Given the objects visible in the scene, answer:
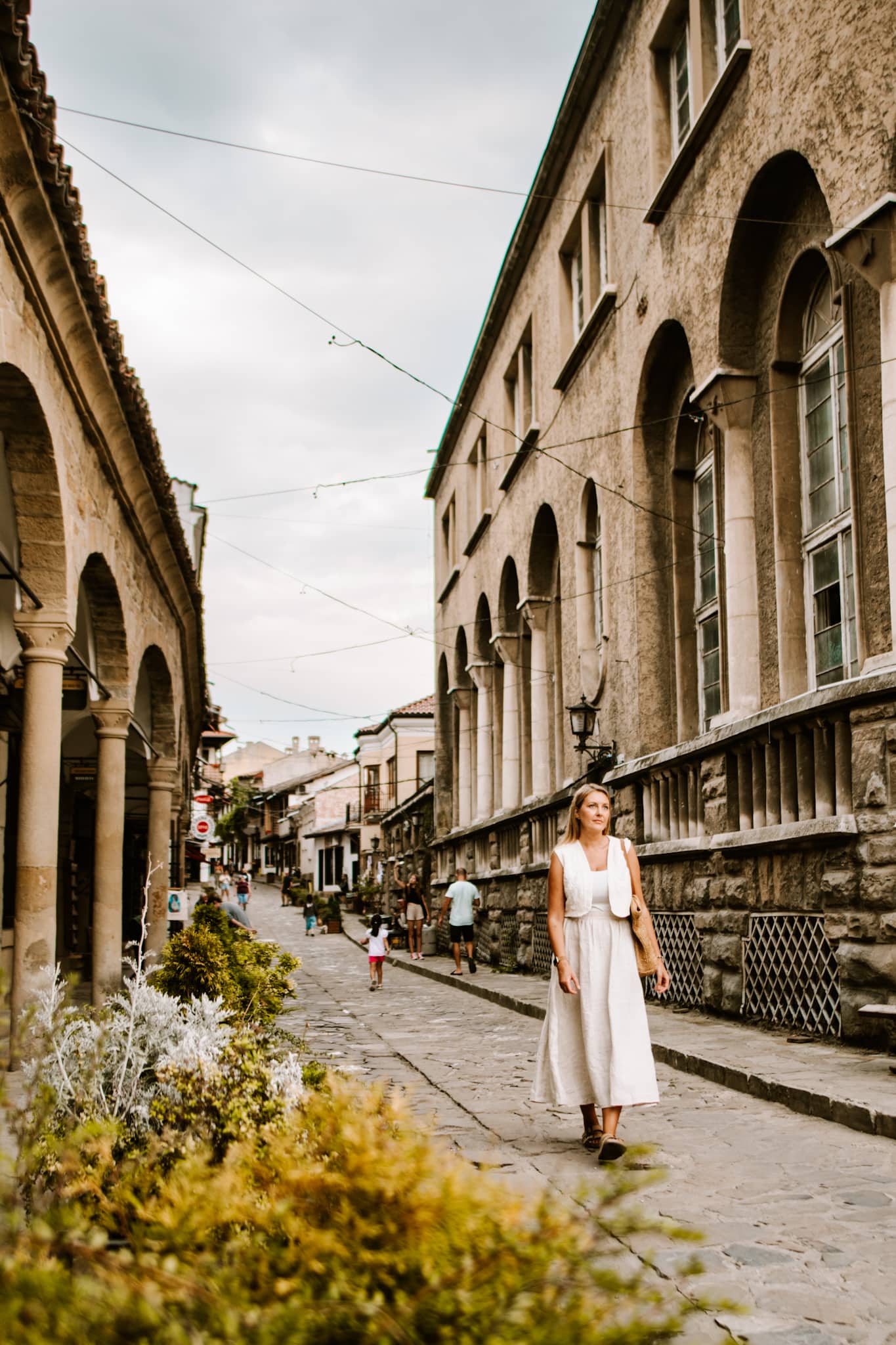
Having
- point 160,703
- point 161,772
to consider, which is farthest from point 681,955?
point 161,772

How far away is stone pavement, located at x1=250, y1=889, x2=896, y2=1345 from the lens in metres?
4.13

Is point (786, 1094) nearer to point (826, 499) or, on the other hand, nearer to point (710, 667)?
point (826, 499)

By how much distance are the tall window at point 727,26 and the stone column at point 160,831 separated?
1265 cm

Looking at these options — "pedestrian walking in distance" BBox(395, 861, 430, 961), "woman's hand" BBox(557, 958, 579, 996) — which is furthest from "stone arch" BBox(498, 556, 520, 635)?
"woman's hand" BBox(557, 958, 579, 996)

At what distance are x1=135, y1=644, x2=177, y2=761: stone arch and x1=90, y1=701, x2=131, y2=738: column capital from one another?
3.88 metres

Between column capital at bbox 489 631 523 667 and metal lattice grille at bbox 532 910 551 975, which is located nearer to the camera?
metal lattice grille at bbox 532 910 551 975

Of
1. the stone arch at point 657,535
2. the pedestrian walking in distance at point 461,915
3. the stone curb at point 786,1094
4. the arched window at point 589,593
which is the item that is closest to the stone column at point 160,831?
the pedestrian walking in distance at point 461,915

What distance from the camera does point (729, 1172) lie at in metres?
6.02

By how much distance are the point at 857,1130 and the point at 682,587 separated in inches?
354

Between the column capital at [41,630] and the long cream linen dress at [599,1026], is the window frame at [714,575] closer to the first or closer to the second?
the column capital at [41,630]

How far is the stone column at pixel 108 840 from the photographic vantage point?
1382cm

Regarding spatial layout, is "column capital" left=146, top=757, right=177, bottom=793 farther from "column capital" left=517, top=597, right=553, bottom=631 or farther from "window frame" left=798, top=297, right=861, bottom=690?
"window frame" left=798, top=297, right=861, bottom=690

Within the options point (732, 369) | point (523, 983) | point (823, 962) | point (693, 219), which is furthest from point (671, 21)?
point (523, 983)

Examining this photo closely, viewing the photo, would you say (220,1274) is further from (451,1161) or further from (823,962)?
(823,962)
